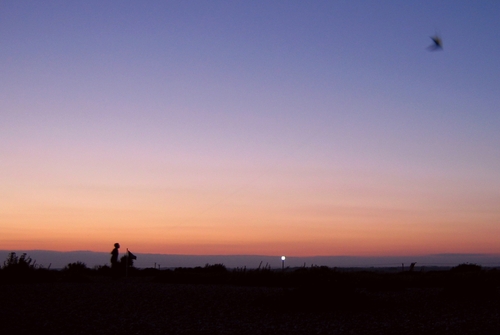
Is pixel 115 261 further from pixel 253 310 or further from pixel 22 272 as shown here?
pixel 253 310

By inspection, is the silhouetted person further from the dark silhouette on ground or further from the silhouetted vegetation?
the dark silhouette on ground

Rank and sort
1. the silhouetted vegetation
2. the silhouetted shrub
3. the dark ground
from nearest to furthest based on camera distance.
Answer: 1. the dark ground
2. the silhouetted vegetation
3. the silhouetted shrub

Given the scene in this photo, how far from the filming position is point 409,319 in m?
13.3

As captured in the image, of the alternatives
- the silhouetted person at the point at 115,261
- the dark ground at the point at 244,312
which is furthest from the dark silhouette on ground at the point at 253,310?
the silhouetted person at the point at 115,261

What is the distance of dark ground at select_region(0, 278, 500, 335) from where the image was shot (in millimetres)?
12227

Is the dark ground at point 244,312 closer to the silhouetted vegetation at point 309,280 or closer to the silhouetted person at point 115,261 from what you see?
the silhouetted vegetation at point 309,280

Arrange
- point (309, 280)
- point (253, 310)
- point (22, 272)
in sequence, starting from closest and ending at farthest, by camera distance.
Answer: point (253, 310)
point (309, 280)
point (22, 272)

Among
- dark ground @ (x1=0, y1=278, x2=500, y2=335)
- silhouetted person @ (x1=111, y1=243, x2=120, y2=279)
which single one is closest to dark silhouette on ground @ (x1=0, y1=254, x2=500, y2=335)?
dark ground @ (x1=0, y1=278, x2=500, y2=335)

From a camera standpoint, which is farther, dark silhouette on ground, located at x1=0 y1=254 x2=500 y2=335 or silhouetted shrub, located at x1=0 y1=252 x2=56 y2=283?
silhouetted shrub, located at x1=0 y1=252 x2=56 y2=283

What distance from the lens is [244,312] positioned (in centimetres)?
1480

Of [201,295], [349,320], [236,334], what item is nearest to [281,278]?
[201,295]

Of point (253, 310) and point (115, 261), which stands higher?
point (115, 261)

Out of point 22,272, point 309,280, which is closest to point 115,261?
point 22,272

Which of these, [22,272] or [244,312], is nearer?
[244,312]
